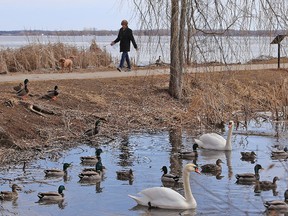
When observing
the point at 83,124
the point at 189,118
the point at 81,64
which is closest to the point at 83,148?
the point at 83,124

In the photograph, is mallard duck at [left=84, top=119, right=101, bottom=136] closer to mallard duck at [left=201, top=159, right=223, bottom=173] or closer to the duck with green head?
the duck with green head

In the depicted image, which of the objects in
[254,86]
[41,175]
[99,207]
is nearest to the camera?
[99,207]

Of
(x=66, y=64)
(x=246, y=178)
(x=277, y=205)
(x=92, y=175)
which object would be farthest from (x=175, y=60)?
(x=277, y=205)

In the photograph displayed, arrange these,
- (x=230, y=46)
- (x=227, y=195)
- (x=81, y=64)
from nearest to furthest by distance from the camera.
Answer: (x=227, y=195)
(x=230, y=46)
(x=81, y=64)

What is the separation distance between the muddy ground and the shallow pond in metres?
0.69

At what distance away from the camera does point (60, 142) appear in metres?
19.2

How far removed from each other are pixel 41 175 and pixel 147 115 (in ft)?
25.8

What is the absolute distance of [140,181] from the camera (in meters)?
15.6

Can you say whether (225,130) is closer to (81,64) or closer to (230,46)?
(230,46)

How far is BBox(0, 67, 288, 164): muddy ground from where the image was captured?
61.3 ft

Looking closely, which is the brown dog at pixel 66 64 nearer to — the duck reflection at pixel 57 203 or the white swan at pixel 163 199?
the duck reflection at pixel 57 203

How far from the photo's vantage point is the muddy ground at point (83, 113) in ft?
61.3

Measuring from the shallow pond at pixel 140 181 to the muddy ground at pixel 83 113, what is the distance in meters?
0.69

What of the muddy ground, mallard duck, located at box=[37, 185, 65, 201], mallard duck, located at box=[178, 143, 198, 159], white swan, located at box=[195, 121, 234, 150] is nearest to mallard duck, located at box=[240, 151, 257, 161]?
mallard duck, located at box=[178, 143, 198, 159]
